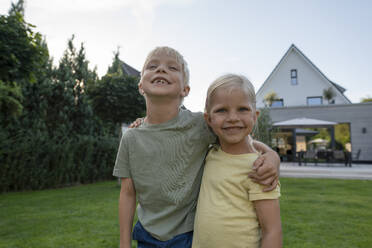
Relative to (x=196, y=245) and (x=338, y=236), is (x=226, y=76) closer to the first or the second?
(x=196, y=245)

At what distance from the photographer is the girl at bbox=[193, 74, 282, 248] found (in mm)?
1033

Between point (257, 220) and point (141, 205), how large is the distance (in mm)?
535

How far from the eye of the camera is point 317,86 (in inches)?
872

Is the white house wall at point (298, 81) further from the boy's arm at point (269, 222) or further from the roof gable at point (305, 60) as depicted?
the boy's arm at point (269, 222)

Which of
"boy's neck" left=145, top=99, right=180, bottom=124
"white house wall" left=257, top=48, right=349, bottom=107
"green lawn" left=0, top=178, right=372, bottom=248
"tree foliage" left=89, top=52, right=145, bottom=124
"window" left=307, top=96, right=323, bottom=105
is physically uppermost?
"white house wall" left=257, top=48, right=349, bottom=107

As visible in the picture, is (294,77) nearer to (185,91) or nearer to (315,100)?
(315,100)

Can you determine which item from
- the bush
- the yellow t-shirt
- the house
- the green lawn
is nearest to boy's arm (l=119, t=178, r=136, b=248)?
the yellow t-shirt

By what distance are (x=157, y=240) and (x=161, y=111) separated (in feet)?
1.92

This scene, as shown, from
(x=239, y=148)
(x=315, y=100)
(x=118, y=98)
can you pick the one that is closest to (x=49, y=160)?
(x=118, y=98)

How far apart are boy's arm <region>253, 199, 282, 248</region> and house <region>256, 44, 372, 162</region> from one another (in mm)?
15930

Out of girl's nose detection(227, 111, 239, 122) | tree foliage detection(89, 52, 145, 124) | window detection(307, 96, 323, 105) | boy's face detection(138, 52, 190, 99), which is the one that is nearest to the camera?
girl's nose detection(227, 111, 239, 122)

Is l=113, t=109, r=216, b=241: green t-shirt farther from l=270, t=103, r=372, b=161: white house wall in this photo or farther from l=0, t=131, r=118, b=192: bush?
l=270, t=103, r=372, b=161: white house wall

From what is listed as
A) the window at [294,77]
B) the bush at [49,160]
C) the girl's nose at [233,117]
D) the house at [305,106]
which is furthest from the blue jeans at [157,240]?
the window at [294,77]

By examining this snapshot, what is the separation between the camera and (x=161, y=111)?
1.27 m
